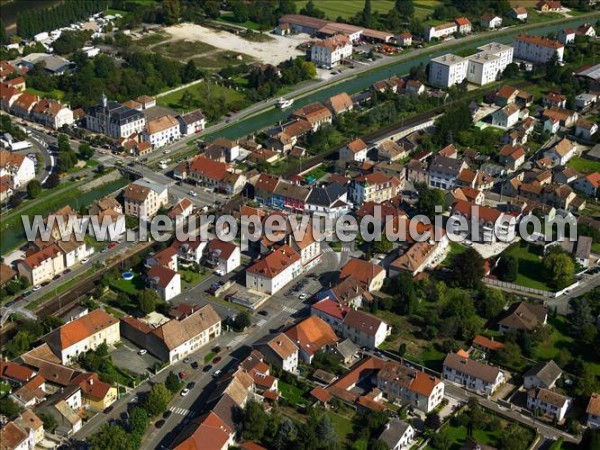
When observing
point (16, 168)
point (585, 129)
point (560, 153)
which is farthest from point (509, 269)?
point (16, 168)

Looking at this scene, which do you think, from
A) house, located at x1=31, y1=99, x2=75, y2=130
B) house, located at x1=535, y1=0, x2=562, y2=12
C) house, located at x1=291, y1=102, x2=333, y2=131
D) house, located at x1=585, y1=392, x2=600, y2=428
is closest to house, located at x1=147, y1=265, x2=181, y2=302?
house, located at x1=585, y1=392, x2=600, y2=428

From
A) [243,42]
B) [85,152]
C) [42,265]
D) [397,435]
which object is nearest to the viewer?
[397,435]

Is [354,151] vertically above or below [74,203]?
above

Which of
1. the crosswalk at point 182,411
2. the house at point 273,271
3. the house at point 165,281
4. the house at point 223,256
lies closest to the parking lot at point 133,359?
the crosswalk at point 182,411

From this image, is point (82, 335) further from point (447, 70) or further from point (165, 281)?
point (447, 70)

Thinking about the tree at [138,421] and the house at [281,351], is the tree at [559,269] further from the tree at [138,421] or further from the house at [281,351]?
the tree at [138,421]

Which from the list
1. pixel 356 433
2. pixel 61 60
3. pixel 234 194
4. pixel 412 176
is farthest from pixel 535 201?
pixel 61 60

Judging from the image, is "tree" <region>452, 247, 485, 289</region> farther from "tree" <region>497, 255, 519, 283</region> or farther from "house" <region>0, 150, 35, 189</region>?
"house" <region>0, 150, 35, 189</region>
